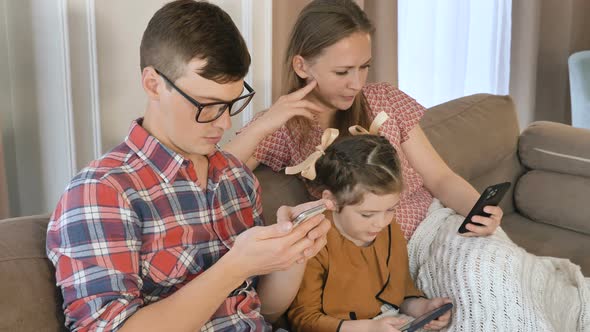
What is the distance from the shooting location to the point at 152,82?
1248mm

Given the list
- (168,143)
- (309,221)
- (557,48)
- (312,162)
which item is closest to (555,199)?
(312,162)

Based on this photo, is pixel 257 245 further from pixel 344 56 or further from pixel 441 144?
pixel 441 144

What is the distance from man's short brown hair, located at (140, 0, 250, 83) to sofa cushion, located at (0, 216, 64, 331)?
39cm

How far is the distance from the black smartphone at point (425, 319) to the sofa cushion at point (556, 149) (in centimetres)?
116

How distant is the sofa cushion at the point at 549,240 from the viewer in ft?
7.75

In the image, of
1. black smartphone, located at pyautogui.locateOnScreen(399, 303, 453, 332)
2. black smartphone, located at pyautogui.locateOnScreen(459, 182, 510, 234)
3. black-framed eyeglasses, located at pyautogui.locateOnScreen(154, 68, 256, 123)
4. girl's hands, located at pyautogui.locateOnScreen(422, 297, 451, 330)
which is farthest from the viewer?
black smartphone, located at pyautogui.locateOnScreen(459, 182, 510, 234)

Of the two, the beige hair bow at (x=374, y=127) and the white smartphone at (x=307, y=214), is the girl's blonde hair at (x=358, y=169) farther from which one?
the white smartphone at (x=307, y=214)

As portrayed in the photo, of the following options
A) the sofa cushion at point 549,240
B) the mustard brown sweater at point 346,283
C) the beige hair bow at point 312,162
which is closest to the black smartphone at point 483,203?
the mustard brown sweater at point 346,283

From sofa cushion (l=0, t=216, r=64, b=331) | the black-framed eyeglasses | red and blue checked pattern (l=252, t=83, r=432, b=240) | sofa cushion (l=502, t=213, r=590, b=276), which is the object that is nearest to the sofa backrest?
sofa cushion (l=502, t=213, r=590, b=276)

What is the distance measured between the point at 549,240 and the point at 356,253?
1069 millimetres

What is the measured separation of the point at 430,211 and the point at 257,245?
95cm

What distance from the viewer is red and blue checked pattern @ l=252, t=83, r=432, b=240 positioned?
192cm

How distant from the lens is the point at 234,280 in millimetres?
1191

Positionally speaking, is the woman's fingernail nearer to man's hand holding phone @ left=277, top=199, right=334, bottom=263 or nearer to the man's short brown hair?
man's hand holding phone @ left=277, top=199, right=334, bottom=263
